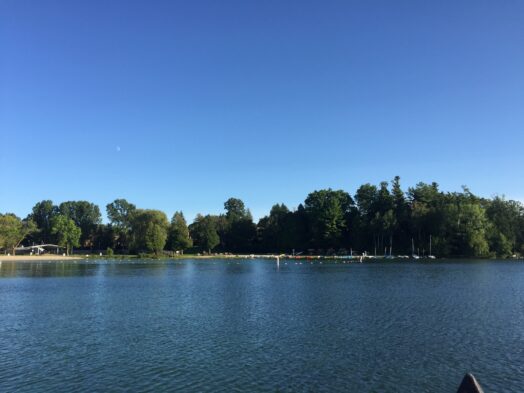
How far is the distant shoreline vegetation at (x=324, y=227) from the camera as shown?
126m

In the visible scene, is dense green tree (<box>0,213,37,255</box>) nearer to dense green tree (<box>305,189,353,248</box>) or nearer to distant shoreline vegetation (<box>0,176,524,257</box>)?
distant shoreline vegetation (<box>0,176,524,257</box>)

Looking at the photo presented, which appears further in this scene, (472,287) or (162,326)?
(472,287)

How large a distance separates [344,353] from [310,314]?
1110cm

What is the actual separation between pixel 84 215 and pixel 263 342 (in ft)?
597

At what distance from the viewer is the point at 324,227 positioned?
152m

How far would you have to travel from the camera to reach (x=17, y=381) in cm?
1709

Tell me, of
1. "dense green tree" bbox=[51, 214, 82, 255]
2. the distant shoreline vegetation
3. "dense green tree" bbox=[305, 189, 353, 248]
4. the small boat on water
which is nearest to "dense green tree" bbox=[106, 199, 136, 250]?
the distant shoreline vegetation

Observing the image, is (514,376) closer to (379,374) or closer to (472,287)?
(379,374)

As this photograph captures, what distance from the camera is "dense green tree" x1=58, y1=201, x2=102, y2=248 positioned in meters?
185

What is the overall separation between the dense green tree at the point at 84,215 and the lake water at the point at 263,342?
497 feet

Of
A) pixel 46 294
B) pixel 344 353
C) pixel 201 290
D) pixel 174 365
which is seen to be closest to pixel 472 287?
pixel 201 290

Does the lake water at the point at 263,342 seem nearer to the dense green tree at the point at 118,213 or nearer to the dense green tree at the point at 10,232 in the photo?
the dense green tree at the point at 10,232

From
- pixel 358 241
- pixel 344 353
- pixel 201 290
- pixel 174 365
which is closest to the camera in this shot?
pixel 174 365

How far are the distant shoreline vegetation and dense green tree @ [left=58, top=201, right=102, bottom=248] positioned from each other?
400 mm
